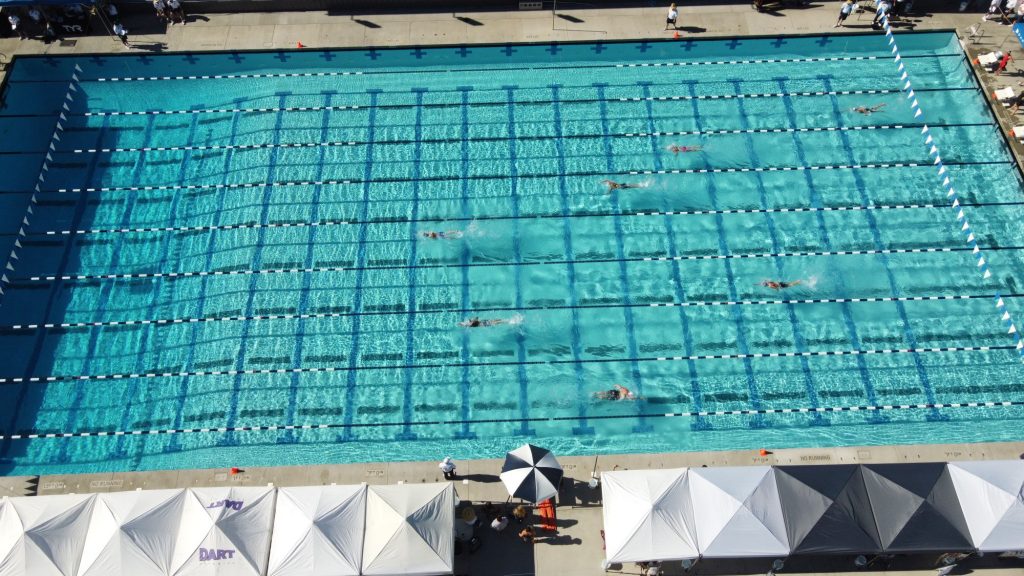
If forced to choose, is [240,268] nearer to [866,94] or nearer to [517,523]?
[517,523]

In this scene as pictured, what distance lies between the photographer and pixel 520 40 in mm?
21359

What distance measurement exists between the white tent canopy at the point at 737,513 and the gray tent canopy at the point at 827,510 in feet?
0.77

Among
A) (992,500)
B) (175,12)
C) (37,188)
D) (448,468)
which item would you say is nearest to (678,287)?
(448,468)

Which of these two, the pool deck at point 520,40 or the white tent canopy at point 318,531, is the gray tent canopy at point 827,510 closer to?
the pool deck at point 520,40

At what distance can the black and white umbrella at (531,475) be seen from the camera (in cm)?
1396

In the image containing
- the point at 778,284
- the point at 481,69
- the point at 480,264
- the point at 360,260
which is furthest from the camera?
the point at 481,69

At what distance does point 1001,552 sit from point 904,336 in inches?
205

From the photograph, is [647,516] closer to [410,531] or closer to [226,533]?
[410,531]

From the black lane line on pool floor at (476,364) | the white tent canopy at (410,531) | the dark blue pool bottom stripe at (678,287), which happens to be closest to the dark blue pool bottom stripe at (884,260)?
the black lane line on pool floor at (476,364)

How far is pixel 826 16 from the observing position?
21.6 metres

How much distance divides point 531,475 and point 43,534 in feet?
31.0

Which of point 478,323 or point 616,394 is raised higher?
point 478,323

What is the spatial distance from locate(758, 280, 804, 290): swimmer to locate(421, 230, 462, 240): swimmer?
783 centimetres

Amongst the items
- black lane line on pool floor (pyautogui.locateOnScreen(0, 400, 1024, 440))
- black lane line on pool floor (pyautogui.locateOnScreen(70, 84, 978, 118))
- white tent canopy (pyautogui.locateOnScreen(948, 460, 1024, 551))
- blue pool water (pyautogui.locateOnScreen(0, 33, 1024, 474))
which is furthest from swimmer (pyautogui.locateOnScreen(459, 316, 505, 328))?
white tent canopy (pyautogui.locateOnScreen(948, 460, 1024, 551))
